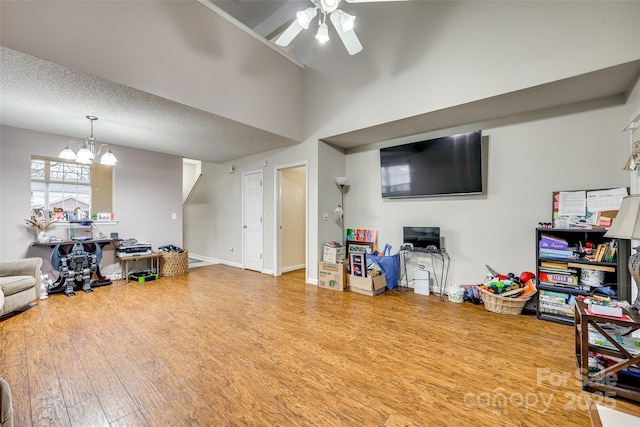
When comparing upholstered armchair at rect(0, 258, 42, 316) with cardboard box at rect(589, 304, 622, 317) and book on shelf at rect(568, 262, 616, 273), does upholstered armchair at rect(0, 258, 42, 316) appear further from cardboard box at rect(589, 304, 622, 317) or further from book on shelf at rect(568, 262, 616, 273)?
book on shelf at rect(568, 262, 616, 273)

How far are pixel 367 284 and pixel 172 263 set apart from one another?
12.4 feet

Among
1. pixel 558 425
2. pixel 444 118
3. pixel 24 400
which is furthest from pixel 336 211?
pixel 24 400

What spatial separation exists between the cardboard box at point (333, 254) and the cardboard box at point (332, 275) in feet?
0.29

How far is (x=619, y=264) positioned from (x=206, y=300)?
186 inches

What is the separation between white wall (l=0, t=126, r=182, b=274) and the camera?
3842 millimetres

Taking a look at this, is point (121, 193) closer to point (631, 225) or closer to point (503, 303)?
point (503, 303)

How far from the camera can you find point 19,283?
3094 millimetres

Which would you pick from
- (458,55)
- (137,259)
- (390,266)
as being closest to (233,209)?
(137,259)

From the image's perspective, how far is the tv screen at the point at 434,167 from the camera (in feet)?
11.6

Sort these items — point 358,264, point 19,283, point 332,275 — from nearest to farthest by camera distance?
point 19,283 < point 358,264 < point 332,275

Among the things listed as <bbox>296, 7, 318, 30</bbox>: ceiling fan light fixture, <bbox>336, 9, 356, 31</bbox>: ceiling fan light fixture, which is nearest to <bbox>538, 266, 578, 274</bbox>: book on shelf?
<bbox>336, 9, 356, 31</bbox>: ceiling fan light fixture

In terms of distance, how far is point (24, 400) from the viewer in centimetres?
167

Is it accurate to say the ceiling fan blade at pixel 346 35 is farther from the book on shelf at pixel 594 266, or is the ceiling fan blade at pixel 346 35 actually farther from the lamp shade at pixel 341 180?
the book on shelf at pixel 594 266

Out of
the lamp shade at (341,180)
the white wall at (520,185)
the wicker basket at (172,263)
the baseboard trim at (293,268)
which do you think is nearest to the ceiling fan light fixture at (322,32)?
the lamp shade at (341,180)
